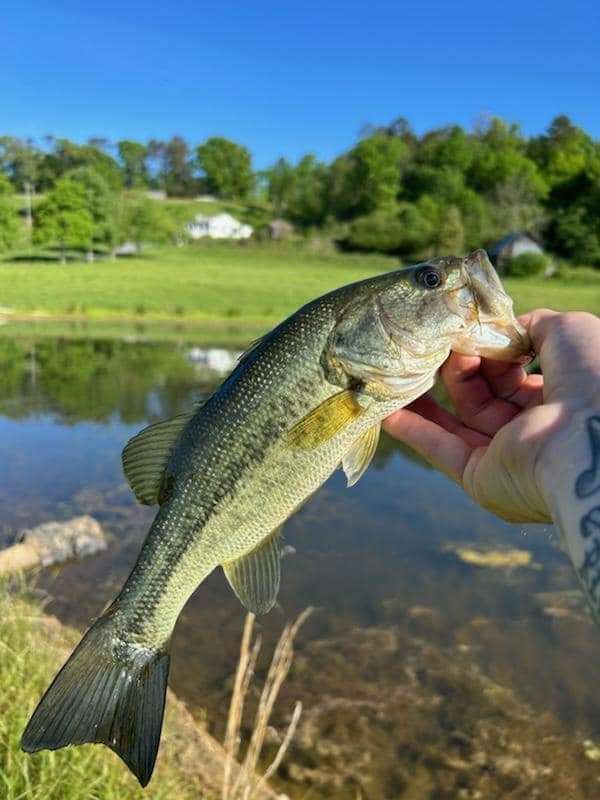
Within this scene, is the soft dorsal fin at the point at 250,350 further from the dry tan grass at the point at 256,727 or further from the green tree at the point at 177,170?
the green tree at the point at 177,170

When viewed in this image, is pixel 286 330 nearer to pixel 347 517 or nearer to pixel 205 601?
pixel 205 601

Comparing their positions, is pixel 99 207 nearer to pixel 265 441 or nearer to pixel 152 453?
pixel 152 453

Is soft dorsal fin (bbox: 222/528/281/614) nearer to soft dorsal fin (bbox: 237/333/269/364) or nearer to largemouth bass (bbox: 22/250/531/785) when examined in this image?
largemouth bass (bbox: 22/250/531/785)

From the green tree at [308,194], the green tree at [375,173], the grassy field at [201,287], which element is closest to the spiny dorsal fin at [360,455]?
the grassy field at [201,287]

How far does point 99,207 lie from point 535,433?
62951 millimetres

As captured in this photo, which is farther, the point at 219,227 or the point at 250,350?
the point at 219,227

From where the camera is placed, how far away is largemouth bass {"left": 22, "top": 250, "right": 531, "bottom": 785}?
2549 mm

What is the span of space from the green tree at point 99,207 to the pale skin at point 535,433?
196ft

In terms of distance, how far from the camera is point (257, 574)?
266 centimetres

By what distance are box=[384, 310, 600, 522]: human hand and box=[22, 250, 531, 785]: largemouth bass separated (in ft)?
0.84

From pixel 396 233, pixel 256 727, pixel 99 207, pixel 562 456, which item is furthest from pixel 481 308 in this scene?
pixel 396 233

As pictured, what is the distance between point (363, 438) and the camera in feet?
8.89

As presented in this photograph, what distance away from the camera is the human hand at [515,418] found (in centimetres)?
249

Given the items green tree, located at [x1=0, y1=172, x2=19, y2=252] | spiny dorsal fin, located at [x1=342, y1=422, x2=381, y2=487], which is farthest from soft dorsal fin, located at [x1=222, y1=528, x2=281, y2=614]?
green tree, located at [x1=0, y1=172, x2=19, y2=252]
